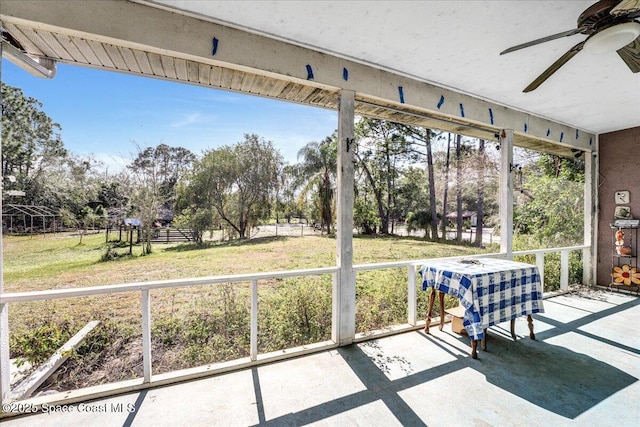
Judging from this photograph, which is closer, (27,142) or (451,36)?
(451,36)

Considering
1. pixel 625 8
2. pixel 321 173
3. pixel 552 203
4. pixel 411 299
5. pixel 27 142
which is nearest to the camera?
pixel 625 8

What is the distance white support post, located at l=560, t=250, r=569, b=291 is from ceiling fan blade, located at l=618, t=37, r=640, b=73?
353 cm

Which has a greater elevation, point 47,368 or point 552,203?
point 552,203

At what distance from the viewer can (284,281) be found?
3.29 metres

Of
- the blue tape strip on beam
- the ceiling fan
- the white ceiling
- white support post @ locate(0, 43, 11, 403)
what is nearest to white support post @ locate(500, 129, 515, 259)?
the white ceiling

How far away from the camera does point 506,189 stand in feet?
12.8

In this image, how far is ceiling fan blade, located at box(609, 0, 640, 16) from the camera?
1.43m

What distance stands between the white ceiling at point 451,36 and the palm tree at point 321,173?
9.13 feet

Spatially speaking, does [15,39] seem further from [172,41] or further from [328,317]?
[328,317]

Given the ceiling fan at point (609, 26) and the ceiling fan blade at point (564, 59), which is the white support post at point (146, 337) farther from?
the ceiling fan blade at point (564, 59)

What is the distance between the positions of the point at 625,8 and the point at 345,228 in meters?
2.28

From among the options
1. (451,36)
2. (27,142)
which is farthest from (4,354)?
(451,36)

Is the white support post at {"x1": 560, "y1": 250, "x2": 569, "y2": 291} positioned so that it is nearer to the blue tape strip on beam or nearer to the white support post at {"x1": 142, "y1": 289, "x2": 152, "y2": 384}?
the blue tape strip on beam

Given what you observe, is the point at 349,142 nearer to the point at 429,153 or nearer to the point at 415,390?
the point at 415,390
